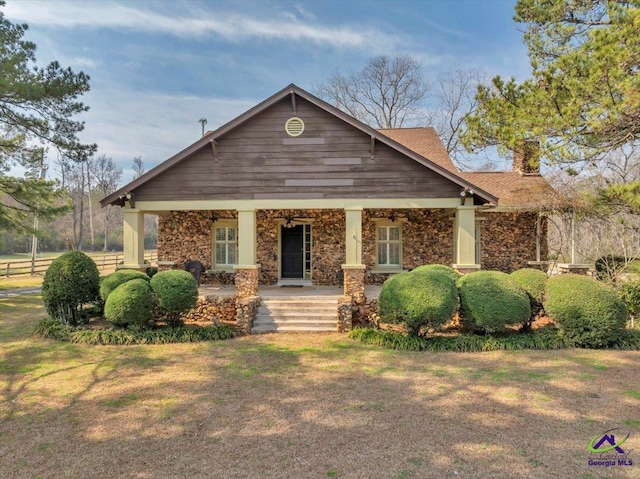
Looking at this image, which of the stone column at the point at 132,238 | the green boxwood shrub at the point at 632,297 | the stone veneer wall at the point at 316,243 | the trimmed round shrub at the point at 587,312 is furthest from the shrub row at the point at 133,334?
the green boxwood shrub at the point at 632,297

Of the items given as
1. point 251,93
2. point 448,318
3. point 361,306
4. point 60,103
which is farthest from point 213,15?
point 448,318

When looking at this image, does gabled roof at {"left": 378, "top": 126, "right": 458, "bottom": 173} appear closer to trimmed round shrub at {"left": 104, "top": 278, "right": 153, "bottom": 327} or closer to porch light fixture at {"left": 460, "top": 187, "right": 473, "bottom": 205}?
porch light fixture at {"left": 460, "top": 187, "right": 473, "bottom": 205}

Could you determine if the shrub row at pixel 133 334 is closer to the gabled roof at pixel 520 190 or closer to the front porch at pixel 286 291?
the front porch at pixel 286 291

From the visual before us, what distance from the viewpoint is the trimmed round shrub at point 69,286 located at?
370 inches

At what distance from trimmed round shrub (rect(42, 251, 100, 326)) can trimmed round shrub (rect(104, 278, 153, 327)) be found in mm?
1174

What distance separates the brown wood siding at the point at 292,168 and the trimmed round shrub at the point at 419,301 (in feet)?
9.83

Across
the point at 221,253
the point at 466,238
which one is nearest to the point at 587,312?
the point at 466,238

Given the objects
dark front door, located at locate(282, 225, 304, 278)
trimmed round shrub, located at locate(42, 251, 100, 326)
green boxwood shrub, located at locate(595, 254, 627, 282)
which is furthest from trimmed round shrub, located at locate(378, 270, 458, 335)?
trimmed round shrub, located at locate(42, 251, 100, 326)

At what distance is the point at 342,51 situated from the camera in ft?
75.7

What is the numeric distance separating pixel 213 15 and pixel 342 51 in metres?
12.1

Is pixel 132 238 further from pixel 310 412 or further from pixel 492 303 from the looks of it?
pixel 492 303

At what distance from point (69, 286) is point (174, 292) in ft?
9.19

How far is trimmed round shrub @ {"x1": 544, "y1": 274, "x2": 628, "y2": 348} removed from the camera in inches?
308

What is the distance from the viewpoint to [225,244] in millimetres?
13992
